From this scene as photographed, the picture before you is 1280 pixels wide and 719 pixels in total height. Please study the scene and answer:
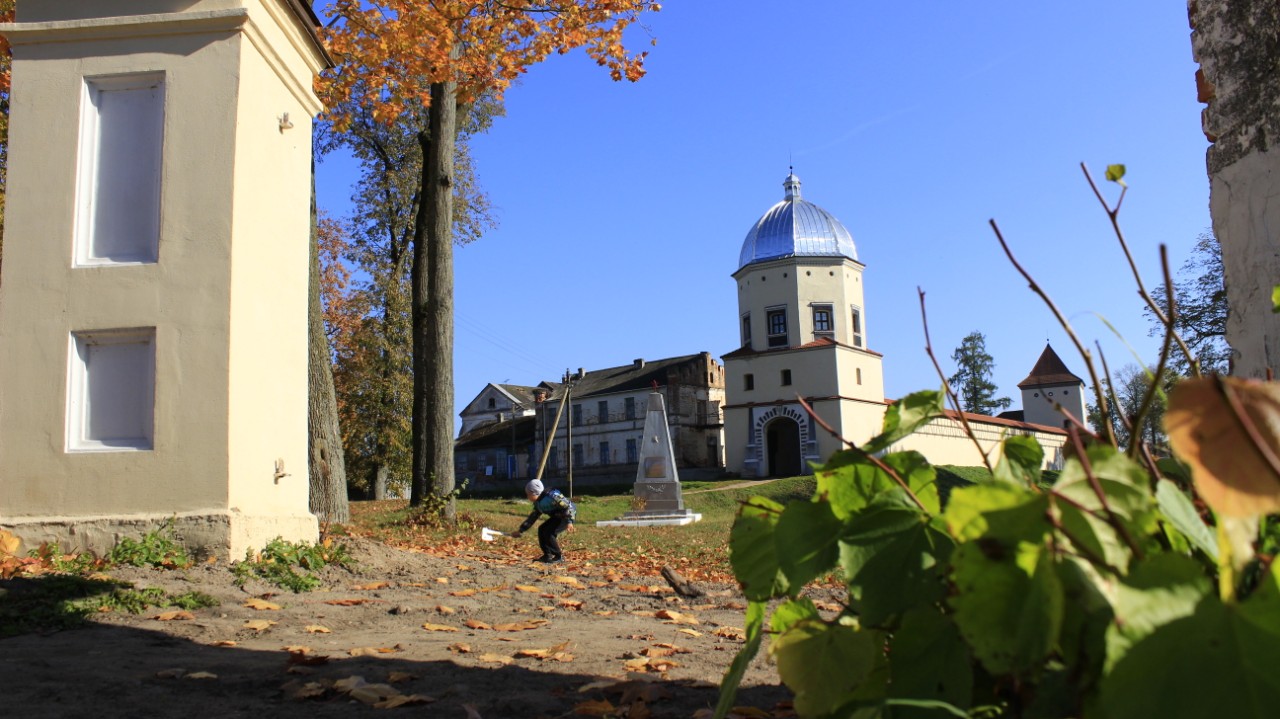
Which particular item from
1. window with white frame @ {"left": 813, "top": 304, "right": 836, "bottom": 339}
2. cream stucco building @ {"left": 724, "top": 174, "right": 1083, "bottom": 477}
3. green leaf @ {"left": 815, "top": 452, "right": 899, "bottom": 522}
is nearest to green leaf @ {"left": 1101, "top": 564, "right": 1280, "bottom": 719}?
green leaf @ {"left": 815, "top": 452, "right": 899, "bottom": 522}

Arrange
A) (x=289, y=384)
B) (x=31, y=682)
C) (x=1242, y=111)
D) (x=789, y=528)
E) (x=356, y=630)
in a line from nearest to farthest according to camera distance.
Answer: (x=789, y=528) → (x=31, y=682) → (x=1242, y=111) → (x=356, y=630) → (x=289, y=384)

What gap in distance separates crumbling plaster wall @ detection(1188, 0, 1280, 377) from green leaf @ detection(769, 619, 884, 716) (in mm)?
3712

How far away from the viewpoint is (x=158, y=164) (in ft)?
22.2

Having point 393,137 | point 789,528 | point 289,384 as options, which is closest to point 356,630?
point 289,384

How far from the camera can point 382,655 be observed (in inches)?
174

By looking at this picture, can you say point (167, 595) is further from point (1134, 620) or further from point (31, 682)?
point (1134, 620)

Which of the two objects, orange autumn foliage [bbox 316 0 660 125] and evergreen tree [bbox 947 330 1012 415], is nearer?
orange autumn foliage [bbox 316 0 660 125]

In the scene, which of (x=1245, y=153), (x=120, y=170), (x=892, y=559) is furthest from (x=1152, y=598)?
(x=120, y=170)

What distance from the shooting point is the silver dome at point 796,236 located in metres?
53.0

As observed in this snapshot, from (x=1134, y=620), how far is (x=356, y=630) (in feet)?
16.8

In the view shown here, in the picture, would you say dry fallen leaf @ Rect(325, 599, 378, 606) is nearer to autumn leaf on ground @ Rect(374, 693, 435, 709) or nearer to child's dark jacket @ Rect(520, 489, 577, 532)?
autumn leaf on ground @ Rect(374, 693, 435, 709)

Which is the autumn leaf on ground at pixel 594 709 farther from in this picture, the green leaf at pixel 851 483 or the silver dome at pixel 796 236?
the silver dome at pixel 796 236

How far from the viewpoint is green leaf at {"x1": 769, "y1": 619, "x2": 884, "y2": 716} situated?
51.2 inches

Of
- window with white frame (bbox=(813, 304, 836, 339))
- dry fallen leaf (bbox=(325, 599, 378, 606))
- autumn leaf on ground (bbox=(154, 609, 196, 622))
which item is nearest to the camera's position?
autumn leaf on ground (bbox=(154, 609, 196, 622))
